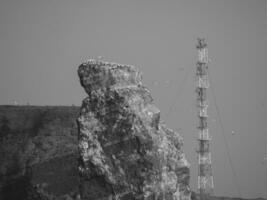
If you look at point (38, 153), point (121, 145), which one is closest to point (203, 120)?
point (38, 153)

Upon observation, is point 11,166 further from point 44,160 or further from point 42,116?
point 42,116

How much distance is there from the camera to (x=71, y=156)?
86.4ft

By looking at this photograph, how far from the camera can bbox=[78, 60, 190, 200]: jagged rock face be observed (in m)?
17.9

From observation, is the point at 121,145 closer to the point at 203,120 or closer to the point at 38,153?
the point at 38,153

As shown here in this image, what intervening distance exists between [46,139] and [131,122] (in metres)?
10.6

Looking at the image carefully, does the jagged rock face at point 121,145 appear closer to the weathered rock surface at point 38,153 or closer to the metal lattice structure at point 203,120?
the weathered rock surface at point 38,153

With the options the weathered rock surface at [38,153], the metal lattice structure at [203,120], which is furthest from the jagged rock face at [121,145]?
→ the metal lattice structure at [203,120]

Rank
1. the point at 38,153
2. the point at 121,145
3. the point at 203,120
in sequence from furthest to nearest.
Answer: the point at 203,120 < the point at 38,153 < the point at 121,145

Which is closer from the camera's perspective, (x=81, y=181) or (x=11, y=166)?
(x=81, y=181)

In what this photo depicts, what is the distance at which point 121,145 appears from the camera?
18203 mm

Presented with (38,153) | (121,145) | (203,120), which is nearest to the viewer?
(121,145)

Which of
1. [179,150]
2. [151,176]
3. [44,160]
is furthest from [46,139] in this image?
[151,176]

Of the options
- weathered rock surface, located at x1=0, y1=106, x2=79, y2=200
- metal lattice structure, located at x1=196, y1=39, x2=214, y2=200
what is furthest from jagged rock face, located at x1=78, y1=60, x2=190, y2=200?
metal lattice structure, located at x1=196, y1=39, x2=214, y2=200

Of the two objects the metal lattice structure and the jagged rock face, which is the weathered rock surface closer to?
the jagged rock face
